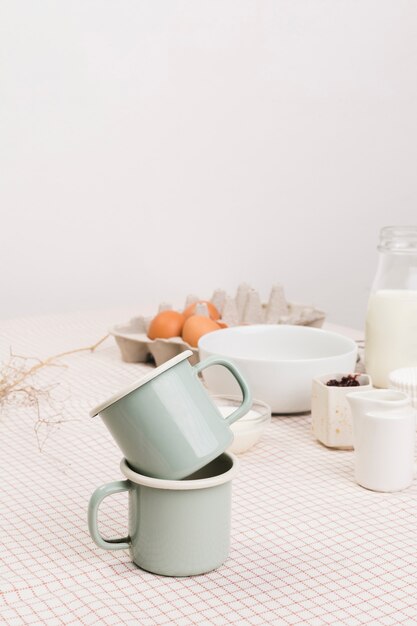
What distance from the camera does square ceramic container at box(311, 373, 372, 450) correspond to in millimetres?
1214

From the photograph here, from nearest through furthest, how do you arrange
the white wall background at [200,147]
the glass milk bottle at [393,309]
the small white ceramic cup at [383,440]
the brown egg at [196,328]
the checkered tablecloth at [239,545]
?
the checkered tablecloth at [239,545] < the small white ceramic cup at [383,440] < the glass milk bottle at [393,309] < the brown egg at [196,328] < the white wall background at [200,147]

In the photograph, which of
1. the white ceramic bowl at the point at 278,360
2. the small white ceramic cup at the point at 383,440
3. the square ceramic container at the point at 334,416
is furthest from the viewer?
the white ceramic bowl at the point at 278,360

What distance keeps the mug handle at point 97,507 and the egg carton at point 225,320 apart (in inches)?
28.5

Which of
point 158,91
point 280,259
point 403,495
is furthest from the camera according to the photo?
point 280,259

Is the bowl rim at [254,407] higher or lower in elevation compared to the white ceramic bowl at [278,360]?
lower

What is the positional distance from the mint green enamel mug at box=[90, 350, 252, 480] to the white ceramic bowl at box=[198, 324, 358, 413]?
510mm

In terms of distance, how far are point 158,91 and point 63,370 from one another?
1.55 meters

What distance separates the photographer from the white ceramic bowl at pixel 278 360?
4.43ft

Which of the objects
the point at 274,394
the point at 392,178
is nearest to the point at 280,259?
the point at 392,178

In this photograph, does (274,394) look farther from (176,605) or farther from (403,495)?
(176,605)

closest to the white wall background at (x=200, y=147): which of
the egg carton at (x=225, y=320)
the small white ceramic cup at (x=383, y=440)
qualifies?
the egg carton at (x=225, y=320)

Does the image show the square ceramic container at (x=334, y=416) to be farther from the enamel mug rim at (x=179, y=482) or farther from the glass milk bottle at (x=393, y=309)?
the enamel mug rim at (x=179, y=482)

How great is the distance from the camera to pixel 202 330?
5.38ft

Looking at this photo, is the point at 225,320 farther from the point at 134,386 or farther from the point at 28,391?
the point at 134,386
